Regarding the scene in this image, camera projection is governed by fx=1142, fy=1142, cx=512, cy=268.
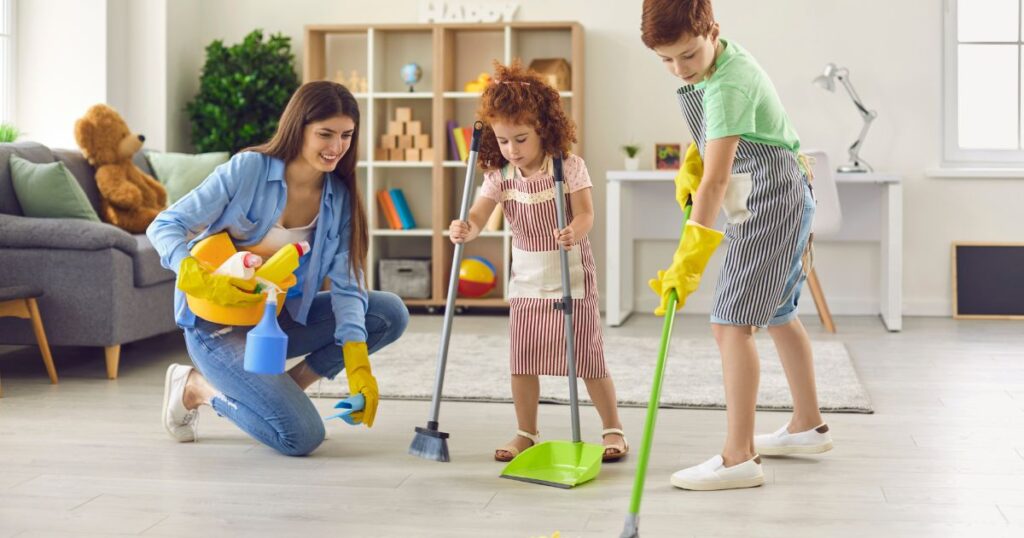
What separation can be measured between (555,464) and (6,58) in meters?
3.93

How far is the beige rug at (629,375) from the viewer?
3.39m

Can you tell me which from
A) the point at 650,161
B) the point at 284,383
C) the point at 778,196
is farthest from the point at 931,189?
the point at 284,383

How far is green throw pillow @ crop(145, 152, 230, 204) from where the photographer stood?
16.3ft

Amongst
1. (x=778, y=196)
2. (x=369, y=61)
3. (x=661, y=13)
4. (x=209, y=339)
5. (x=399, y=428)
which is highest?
(x=369, y=61)

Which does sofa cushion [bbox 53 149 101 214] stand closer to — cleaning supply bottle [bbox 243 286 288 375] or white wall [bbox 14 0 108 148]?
white wall [bbox 14 0 108 148]

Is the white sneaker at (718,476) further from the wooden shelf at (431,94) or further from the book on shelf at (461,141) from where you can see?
the book on shelf at (461,141)

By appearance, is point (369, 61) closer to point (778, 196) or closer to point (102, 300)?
point (102, 300)

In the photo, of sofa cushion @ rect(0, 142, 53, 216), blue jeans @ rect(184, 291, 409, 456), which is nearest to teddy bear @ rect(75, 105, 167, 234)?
sofa cushion @ rect(0, 142, 53, 216)

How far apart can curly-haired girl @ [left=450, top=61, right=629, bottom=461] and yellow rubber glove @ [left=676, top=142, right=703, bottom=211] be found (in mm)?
261

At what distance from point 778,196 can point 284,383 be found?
1.21m

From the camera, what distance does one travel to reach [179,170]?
198 inches

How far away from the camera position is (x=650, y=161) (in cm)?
584

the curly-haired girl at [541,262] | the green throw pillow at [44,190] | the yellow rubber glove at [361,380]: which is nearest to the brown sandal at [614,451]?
the curly-haired girl at [541,262]

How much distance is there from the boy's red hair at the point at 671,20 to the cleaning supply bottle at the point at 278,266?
0.92 meters
